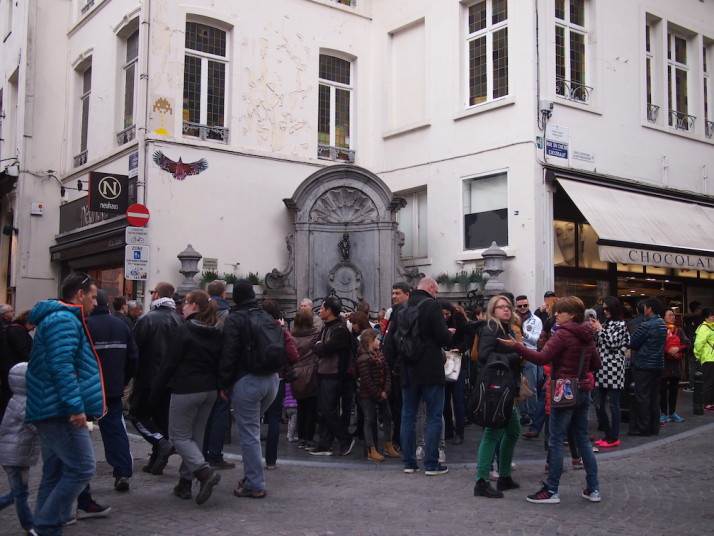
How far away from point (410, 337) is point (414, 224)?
Answer: 10239 millimetres

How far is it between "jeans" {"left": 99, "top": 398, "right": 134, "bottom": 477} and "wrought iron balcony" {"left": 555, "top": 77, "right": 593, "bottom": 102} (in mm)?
11835

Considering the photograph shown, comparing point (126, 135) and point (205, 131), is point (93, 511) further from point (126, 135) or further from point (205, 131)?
point (126, 135)

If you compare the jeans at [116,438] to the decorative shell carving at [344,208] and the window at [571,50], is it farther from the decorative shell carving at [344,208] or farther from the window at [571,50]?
the window at [571,50]

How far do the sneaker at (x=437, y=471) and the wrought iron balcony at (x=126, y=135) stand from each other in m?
10.8

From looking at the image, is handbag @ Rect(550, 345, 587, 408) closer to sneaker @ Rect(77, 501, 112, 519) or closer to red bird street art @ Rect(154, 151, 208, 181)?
sneaker @ Rect(77, 501, 112, 519)

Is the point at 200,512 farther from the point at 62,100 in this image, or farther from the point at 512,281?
the point at 62,100

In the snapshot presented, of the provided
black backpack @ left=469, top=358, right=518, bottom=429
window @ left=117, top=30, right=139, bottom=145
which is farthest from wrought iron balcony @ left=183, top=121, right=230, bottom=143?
black backpack @ left=469, top=358, right=518, bottom=429

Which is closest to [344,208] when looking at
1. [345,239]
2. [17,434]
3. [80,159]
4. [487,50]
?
[345,239]

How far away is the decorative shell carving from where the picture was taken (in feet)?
53.5

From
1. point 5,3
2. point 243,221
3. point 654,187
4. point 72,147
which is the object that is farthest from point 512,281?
point 5,3

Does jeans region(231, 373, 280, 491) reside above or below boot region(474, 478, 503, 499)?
above

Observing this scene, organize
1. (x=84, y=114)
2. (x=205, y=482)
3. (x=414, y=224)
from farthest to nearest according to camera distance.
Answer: (x=84, y=114) < (x=414, y=224) < (x=205, y=482)

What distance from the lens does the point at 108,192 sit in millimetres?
14953

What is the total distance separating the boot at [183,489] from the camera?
257 inches
